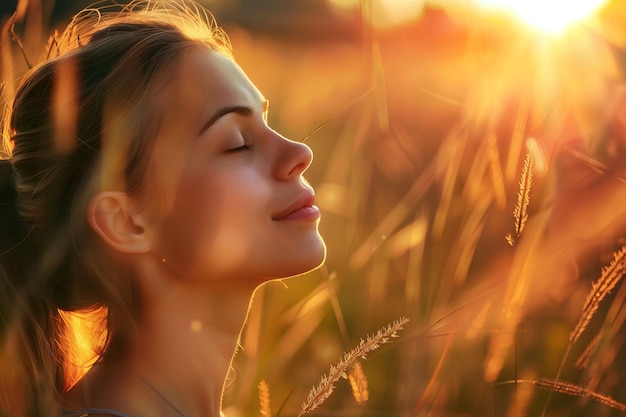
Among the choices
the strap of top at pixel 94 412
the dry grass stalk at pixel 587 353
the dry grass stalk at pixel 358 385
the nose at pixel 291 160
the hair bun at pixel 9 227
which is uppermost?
the nose at pixel 291 160

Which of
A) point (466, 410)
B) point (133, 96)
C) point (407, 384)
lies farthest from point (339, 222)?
point (133, 96)

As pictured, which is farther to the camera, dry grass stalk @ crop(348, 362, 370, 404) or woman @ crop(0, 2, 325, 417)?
woman @ crop(0, 2, 325, 417)

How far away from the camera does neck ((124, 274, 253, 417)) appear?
4.94 feet

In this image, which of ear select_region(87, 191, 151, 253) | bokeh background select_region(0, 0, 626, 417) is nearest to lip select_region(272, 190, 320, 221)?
bokeh background select_region(0, 0, 626, 417)

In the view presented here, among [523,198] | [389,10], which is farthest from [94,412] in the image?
[389,10]

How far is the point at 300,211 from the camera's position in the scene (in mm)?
1557

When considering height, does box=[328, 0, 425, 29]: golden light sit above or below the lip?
above

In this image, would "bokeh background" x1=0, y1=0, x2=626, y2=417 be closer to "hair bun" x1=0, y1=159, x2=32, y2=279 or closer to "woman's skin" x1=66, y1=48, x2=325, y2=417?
"woman's skin" x1=66, y1=48, x2=325, y2=417

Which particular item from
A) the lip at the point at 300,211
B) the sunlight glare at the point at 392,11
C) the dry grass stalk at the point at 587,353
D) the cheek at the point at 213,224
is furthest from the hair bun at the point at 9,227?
the dry grass stalk at the point at 587,353

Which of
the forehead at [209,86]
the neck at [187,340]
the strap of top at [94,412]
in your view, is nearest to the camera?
the strap of top at [94,412]

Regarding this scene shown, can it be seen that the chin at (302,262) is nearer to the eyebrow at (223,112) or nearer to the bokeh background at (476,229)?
the bokeh background at (476,229)

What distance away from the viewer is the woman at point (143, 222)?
1.52 meters

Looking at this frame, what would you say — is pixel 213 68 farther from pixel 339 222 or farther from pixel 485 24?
pixel 339 222

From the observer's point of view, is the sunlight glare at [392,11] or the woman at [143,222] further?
→ the sunlight glare at [392,11]
